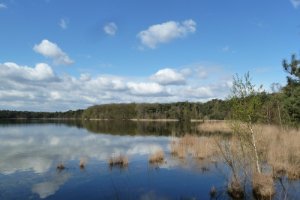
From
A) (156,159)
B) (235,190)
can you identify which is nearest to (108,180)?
(235,190)

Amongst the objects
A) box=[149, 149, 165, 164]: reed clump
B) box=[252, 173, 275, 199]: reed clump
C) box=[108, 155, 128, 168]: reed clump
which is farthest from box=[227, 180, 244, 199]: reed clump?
box=[149, 149, 165, 164]: reed clump

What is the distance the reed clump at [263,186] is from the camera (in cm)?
1163

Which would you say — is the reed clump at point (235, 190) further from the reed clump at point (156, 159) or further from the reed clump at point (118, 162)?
the reed clump at point (156, 159)

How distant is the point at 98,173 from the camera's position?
17.1 m

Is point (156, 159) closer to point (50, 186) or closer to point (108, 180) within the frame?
point (108, 180)

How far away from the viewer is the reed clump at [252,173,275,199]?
38.2ft

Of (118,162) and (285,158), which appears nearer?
(285,158)

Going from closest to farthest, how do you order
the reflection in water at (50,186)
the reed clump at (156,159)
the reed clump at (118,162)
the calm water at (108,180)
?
1. the calm water at (108,180)
2. the reflection in water at (50,186)
3. the reed clump at (118,162)
4. the reed clump at (156,159)

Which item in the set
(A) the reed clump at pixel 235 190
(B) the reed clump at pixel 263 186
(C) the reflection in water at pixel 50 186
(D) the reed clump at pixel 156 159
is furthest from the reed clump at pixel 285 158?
(C) the reflection in water at pixel 50 186

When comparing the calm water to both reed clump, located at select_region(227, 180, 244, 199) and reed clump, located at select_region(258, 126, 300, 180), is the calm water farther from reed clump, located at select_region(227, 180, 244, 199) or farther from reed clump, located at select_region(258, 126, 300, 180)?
reed clump, located at select_region(258, 126, 300, 180)

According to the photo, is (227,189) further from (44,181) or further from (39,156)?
(39,156)

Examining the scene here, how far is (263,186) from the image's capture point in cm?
1170

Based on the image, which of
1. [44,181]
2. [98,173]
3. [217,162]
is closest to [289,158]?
[217,162]

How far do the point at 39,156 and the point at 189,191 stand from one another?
13432 millimetres
